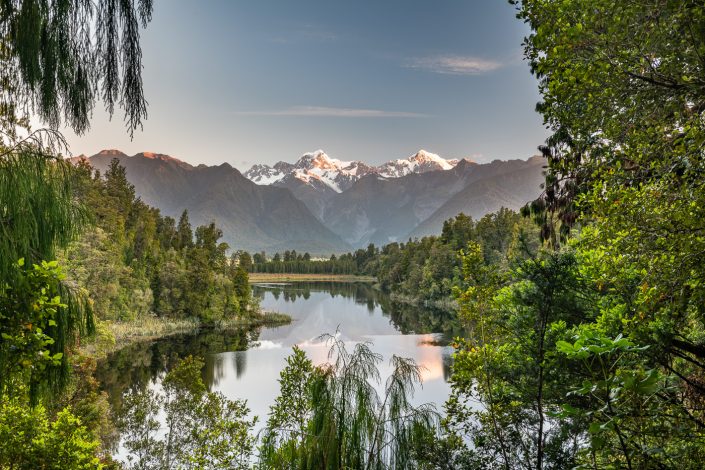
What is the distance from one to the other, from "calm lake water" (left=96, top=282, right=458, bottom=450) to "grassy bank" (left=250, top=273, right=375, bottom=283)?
68333 mm

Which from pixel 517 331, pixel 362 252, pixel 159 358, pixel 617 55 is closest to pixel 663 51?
pixel 617 55

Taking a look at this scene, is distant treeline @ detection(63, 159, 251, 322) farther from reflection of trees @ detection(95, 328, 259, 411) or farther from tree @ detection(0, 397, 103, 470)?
tree @ detection(0, 397, 103, 470)

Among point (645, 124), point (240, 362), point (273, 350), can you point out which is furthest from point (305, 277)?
point (645, 124)

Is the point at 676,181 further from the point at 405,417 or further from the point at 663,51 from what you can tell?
the point at 405,417

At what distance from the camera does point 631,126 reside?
13.5 ft

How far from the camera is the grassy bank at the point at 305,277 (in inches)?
5108

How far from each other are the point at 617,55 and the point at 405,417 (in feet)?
13.6

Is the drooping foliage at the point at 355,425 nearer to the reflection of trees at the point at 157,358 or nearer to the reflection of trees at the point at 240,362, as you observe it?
the reflection of trees at the point at 157,358

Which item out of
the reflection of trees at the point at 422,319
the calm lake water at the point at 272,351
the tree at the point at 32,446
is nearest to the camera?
the tree at the point at 32,446

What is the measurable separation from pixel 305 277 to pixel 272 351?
10393 cm

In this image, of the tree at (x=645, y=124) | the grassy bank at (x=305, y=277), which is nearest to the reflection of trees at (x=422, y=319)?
the tree at (x=645, y=124)

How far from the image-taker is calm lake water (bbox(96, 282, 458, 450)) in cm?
2506

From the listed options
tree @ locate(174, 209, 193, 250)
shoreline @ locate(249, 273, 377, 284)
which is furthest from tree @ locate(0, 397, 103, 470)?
shoreline @ locate(249, 273, 377, 284)

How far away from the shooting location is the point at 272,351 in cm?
3594
